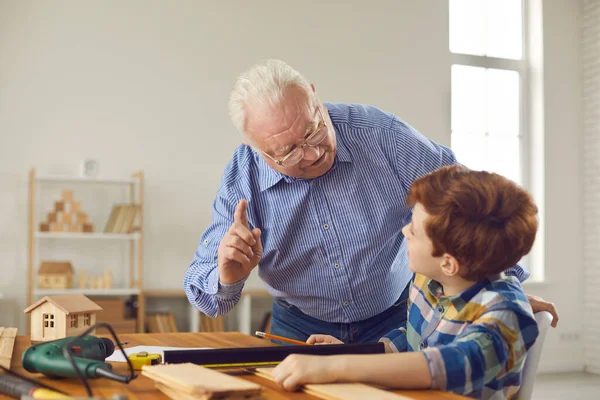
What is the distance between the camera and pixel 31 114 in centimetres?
482

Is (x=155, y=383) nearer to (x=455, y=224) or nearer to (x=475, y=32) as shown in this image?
(x=455, y=224)

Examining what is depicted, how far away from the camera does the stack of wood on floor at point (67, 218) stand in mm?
4648

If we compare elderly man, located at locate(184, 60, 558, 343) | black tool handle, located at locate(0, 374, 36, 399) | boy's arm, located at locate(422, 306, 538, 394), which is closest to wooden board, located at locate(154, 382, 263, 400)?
black tool handle, located at locate(0, 374, 36, 399)

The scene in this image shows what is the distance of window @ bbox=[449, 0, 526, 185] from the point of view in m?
6.25

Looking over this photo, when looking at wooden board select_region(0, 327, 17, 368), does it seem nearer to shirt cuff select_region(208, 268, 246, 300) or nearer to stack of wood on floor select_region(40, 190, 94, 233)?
shirt cuff select_region(208, 268, 246, 300)

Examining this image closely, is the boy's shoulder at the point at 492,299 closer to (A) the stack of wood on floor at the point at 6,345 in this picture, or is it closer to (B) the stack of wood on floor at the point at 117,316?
(A) the stack of wood on floor at the point at 6,345

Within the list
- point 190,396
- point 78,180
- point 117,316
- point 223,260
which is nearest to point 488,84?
point 78,180

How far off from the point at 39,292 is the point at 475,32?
171 inches

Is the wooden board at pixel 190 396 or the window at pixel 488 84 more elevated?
the window at pixel 488 84

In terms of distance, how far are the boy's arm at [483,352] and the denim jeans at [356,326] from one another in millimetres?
764

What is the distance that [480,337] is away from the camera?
1.12 meters

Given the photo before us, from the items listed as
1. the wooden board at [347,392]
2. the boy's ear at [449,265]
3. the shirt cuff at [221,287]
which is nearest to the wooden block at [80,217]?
the shirt cuff at [221,287]

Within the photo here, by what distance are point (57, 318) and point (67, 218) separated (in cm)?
323

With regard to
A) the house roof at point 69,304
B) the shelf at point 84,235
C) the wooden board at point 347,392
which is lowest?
the wooden board at point 347,392
